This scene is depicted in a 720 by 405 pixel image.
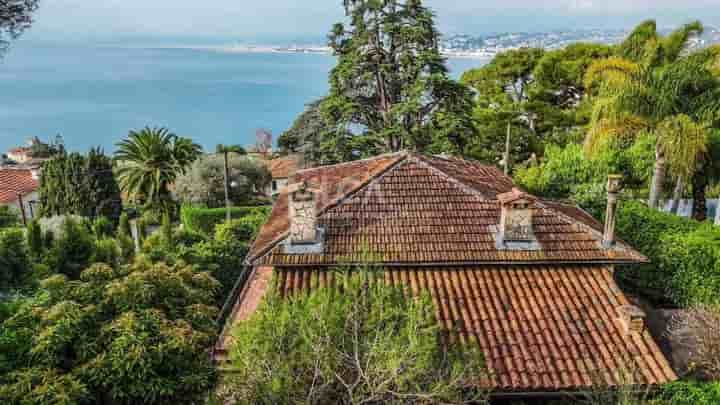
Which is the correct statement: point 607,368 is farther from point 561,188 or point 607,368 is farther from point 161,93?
point 161,93

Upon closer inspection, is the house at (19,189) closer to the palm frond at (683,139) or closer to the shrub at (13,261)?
the shrub at (13,261)

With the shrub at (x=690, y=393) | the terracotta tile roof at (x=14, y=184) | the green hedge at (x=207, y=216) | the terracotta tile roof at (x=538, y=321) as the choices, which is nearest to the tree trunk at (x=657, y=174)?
the terracotta tile roof at (x=538, y=321)

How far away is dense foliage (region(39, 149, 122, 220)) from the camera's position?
31.0 m

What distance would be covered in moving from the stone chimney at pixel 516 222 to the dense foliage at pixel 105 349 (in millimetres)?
6211

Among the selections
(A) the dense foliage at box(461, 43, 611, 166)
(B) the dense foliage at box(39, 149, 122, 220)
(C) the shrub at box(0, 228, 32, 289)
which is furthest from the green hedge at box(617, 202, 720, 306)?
(B) the dense foliage at box(39, 149, 122, 220)

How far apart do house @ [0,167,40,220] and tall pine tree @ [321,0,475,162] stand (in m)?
23.4

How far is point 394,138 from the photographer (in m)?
24.9

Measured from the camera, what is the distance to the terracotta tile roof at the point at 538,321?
8523 mm

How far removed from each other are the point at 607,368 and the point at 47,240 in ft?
71.2

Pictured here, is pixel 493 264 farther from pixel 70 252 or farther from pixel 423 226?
pixel 70 252

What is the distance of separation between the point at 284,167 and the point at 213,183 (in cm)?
1091

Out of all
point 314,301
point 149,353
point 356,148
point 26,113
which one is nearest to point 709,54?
point 356,148

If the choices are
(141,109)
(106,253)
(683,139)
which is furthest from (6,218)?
(141,109)

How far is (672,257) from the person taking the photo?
12.8m
